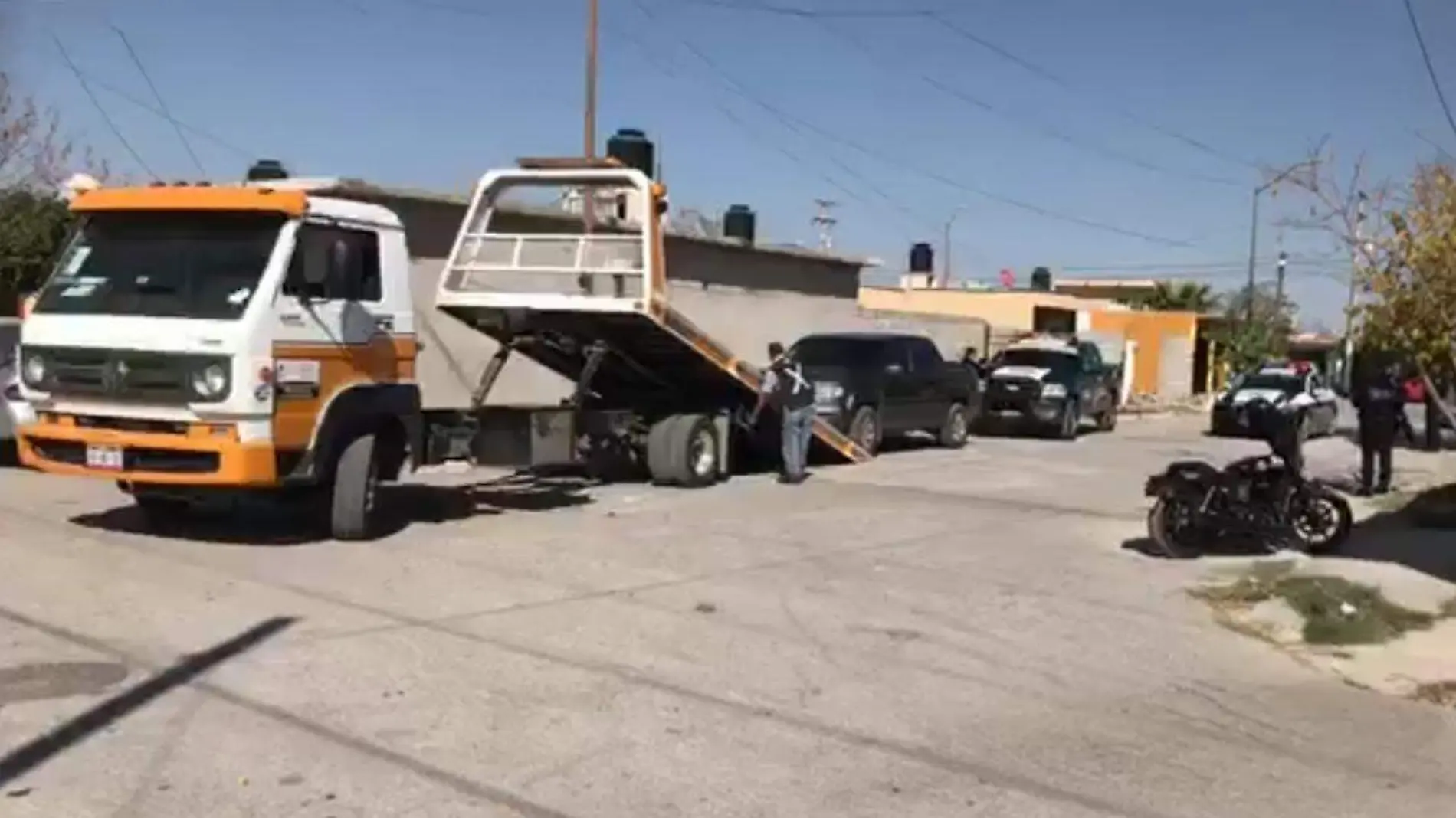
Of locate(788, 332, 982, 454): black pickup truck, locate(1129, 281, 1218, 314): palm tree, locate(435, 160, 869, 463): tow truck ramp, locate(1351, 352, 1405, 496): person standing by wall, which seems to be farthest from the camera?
locate(1129, 281, 1218, 314): palm tree

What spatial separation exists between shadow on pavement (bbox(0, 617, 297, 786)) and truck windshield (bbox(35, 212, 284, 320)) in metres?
3.42

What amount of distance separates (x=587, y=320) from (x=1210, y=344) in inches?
1868

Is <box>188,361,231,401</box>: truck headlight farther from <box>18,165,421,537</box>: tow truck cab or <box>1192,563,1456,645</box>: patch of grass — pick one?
<box>1192,563,1456,645</box>: patch of grass

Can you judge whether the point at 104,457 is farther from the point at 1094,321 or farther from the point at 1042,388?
the point at 1094,321

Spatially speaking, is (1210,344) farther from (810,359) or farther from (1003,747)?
(1003,747)

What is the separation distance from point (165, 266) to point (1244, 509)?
874 centimetres

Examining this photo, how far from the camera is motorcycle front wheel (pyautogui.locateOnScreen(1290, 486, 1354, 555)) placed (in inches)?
536

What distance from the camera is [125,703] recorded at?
7207mm

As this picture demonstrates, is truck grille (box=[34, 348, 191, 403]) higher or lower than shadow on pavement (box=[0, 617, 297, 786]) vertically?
higher

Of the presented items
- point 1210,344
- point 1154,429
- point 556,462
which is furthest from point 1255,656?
point 1210,344

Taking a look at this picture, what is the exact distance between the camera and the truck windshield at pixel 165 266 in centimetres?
1170

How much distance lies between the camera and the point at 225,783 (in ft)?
19.9

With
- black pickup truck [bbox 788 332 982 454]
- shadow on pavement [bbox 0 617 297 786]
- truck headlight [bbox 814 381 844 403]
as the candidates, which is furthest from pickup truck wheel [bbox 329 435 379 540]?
truck headlight [bbox 814 381 844 403]

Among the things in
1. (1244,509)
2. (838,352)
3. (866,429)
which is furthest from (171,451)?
(838,352)
